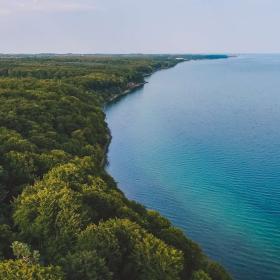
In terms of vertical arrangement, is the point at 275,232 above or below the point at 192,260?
→ below

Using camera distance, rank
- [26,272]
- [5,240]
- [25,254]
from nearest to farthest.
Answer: [26,272] < [25,254] < [5,240]

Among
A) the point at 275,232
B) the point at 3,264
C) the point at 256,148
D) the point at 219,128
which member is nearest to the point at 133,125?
the point at 219,128

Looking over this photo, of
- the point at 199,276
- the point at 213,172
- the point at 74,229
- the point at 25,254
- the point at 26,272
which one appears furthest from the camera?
the point at 213,172

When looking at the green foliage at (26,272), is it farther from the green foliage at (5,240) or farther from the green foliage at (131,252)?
the green foliage at (131,252)

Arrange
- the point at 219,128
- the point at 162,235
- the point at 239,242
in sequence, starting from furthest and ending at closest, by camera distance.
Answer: the point at 219,128 < the point at 239,242 < the point at 162,235

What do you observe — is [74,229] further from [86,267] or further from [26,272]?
[26,272]

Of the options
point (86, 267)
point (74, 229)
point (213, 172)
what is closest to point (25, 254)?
point (86, 267)

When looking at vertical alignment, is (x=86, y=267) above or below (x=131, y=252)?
above

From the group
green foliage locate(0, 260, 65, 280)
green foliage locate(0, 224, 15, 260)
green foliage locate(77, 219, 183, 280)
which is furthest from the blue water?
green foliage locate(0, 224, 15, 260)

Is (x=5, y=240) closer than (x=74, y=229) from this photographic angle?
Yes

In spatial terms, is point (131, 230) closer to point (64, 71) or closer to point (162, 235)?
point (162, 235)
